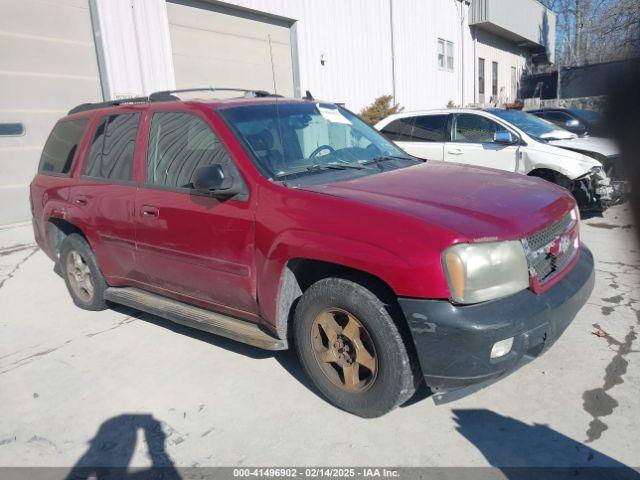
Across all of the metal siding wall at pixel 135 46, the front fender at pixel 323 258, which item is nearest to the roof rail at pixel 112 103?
the front fender at pixel 323 258

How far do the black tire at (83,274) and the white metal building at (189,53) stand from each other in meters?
2.31

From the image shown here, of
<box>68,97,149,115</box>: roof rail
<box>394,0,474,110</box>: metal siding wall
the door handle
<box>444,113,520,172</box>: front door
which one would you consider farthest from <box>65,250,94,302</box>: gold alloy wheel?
<box>394,0,474,110</box>: metal siding wall

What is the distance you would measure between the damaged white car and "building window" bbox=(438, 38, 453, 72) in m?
13.5

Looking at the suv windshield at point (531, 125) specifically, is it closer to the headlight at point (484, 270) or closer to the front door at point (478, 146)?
the front door at point (478, 146)

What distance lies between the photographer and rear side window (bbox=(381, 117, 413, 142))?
8.38 meters

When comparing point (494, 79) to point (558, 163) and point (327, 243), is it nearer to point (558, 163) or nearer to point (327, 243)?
point (558, 163)

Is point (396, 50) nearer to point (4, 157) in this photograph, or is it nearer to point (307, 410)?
point (4, 157)

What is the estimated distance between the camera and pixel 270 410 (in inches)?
127

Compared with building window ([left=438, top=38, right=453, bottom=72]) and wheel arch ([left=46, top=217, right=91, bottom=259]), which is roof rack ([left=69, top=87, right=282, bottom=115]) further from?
building window ([left=438, top=38, right=453, bottom=72])

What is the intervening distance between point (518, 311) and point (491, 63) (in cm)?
2624

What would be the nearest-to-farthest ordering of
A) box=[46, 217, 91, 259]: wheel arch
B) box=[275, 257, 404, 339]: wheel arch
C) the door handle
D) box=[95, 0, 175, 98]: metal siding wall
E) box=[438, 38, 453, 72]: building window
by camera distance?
box=[275, 257, 404, 339]: wheel arch
the door handle
box=[46, 217, 91, 259]: wheel arch
box=[95, 0, 175, 98]: metal siding wall
box=[438, 38, 453, 72]: building window

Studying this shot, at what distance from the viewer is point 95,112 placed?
479 cm

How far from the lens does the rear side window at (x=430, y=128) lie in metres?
8.05

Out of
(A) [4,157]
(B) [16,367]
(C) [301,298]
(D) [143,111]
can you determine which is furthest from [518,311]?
(A) [4,157]
